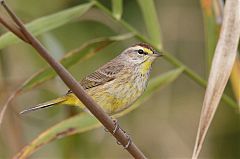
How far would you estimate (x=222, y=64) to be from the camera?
1616 mm

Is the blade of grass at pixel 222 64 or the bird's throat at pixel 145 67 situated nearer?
the blade of grass at pixel 222 64

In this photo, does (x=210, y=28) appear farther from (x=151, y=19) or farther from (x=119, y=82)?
(x=119, y=82)

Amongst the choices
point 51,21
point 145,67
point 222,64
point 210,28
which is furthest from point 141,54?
point 222,64

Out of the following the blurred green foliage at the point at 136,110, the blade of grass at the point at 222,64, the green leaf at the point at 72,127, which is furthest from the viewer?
the blurred green foliage at the point at 136,110

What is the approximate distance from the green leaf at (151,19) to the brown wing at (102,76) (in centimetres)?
17

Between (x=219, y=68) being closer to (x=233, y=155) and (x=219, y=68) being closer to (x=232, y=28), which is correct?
(x=232, y=28)

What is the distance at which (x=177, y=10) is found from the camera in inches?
125

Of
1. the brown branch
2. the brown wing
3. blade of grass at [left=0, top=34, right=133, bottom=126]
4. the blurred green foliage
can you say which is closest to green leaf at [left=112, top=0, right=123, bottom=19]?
blade of grass at [left=0, top=34, right=133, bottom=126]

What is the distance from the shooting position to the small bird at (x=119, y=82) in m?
2.10

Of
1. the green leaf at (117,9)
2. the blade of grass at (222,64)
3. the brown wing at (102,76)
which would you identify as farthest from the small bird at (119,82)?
the blade of grass at (222,64)

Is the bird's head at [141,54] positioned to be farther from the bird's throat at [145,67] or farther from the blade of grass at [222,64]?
the blade of grass at [222,64]

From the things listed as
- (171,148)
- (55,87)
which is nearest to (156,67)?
(171,148)

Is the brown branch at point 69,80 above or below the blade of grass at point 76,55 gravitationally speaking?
above

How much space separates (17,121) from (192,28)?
1152mm
